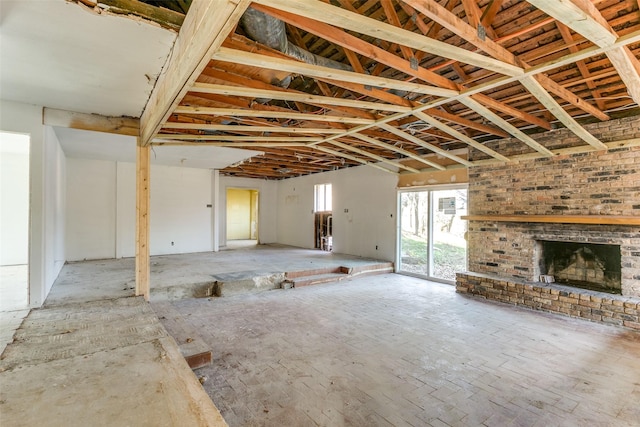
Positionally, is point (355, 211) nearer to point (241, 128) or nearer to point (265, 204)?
point (265, 204)

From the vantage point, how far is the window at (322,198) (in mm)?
10391

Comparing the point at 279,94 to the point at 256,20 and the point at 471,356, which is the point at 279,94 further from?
the point at 471,356

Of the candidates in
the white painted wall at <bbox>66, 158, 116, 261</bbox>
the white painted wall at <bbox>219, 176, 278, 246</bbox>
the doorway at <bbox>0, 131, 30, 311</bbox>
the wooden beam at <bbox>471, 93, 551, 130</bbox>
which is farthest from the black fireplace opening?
the doorway at <bbox>0, 131, 30, 311</bbox>

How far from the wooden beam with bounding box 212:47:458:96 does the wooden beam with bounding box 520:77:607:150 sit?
0.71 m

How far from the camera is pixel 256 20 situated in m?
2.31

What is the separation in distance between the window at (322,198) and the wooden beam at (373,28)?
7.61 metres

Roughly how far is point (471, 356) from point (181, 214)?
8.00 metres

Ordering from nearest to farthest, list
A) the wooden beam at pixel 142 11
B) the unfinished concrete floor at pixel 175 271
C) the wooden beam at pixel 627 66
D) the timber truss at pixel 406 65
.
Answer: the wooden beam at pixel 142 11 → the timber truss at pixel 406 65 → the wooden beam at pixel 627 66 → the unfinished concrete floor at pixel 175 271

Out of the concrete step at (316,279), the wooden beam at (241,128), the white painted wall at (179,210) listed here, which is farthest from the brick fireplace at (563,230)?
the white painted wall at (179,210)

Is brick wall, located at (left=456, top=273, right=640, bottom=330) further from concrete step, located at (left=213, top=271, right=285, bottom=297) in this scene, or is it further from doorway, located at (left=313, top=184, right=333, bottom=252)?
doorway, located at (left=313, top=184, right=333, bottom=252)

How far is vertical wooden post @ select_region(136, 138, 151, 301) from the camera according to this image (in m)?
4.33

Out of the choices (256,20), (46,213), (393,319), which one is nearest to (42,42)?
(256,20)

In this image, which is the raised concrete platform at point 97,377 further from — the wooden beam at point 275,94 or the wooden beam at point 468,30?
the wooden beam at point 468,30

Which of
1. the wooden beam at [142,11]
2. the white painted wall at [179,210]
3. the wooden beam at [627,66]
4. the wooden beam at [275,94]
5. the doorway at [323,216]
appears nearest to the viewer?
the wooden beam at [142,11]
